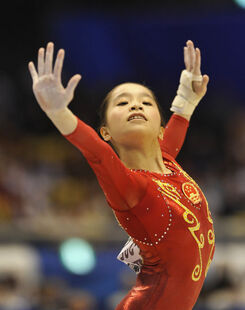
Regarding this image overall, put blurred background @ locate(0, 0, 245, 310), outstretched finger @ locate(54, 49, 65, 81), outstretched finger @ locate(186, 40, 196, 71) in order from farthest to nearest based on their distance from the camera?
blurred background @ locate(0, 0, 245, 310), outstretched finger @ locate(186, 40, 196, 71), outstretched finger @ locate(54, 49, 65, 81)

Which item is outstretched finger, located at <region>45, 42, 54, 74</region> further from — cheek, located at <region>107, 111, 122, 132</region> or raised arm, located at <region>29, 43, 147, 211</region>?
cheek, located at <region>107, 111, 122, 132</region>

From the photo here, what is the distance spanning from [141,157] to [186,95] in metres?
0.47

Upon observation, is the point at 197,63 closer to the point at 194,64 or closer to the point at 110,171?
the point at 194,64

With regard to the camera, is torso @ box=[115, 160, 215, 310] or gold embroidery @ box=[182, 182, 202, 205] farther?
gold embroidery @ box=[182, 182, 202, 205]

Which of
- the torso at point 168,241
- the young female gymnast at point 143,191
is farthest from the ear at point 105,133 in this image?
the torso at point 168,241

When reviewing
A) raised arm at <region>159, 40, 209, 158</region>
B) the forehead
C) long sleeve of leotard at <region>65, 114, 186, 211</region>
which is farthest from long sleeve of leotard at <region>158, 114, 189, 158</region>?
long sleeve of leotard at <region>65, 114, 186, 211</region>

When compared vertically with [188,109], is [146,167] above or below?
below

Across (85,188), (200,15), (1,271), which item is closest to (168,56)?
(200,15)

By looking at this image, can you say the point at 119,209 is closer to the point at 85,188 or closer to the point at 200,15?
the point at 85,188

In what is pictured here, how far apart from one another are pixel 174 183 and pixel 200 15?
13.9ft

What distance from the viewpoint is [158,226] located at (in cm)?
220

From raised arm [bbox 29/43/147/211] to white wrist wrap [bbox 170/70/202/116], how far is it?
2.05ft

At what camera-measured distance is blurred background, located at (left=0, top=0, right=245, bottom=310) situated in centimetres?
479

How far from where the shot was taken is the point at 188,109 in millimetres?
2729
